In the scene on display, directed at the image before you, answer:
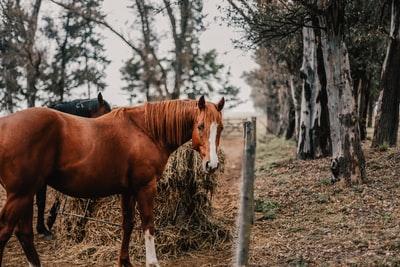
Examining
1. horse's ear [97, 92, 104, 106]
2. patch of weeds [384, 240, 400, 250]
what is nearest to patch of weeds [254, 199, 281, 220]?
patch of weeds [384, 240, 400, 250]

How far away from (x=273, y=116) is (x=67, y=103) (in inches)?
1250

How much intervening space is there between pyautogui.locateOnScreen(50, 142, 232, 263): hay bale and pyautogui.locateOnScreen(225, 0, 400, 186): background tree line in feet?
10.5

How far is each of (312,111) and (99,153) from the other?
1011cm

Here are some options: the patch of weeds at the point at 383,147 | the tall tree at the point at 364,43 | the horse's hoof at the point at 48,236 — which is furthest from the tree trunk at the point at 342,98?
the horse's hoof at the point at 48,236

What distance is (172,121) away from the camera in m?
4.88

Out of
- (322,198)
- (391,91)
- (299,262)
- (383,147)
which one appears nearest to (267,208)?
(322,198)

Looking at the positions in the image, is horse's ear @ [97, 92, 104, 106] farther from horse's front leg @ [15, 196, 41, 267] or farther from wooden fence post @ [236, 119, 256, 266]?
wooden fence post @ [236, 119, 256, 266]

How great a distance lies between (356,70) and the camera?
54.4 feet

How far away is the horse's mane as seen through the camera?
486cm

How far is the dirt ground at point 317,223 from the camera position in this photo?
488 cm

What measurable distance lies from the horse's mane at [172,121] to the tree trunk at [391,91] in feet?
28.7

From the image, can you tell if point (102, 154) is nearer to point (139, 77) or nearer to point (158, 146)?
point (158, 146)

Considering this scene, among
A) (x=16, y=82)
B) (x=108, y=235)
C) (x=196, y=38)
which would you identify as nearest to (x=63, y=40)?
(x=16, y=82)

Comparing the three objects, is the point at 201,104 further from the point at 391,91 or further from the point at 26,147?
the point at 391,91
